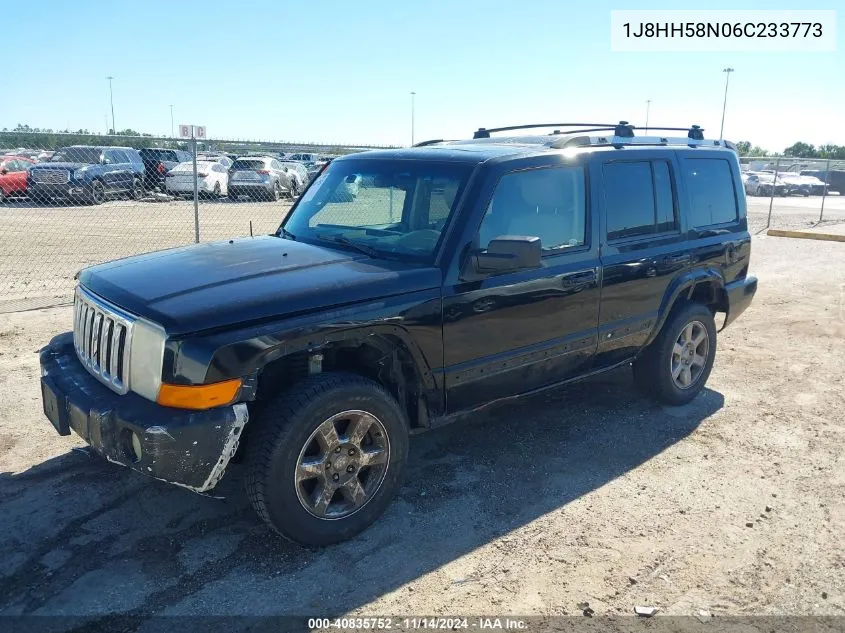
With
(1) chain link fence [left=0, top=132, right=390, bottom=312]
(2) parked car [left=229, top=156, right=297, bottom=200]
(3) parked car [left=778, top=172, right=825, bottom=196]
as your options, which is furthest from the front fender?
(3) parked car [left=778, top=172, right=825, bottom=196]

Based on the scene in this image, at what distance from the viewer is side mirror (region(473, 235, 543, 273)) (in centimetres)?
353

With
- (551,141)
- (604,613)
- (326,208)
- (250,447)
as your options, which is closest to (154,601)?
(250,447)

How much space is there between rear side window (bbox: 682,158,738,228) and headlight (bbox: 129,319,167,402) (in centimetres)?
388

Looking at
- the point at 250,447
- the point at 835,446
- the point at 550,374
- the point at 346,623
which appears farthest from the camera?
the point at 835,446

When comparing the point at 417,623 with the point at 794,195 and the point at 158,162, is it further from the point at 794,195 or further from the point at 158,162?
the point at 794,195

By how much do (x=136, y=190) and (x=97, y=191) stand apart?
1405mm

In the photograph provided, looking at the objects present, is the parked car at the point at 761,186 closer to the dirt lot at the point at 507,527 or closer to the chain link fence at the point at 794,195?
the chain link fence at the point at 794,195

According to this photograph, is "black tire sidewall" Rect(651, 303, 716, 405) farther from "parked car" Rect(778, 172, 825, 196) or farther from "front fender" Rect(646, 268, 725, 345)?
"parked car" Rect(778, 172, 825, 196)

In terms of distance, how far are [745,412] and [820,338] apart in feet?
8.67

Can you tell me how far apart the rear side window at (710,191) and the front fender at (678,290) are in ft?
1.21

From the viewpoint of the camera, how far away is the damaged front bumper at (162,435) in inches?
115

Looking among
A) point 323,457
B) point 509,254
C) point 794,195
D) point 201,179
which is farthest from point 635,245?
point 794,195

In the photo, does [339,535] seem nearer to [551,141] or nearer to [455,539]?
[455,539]

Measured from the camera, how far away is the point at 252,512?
3.70 m
